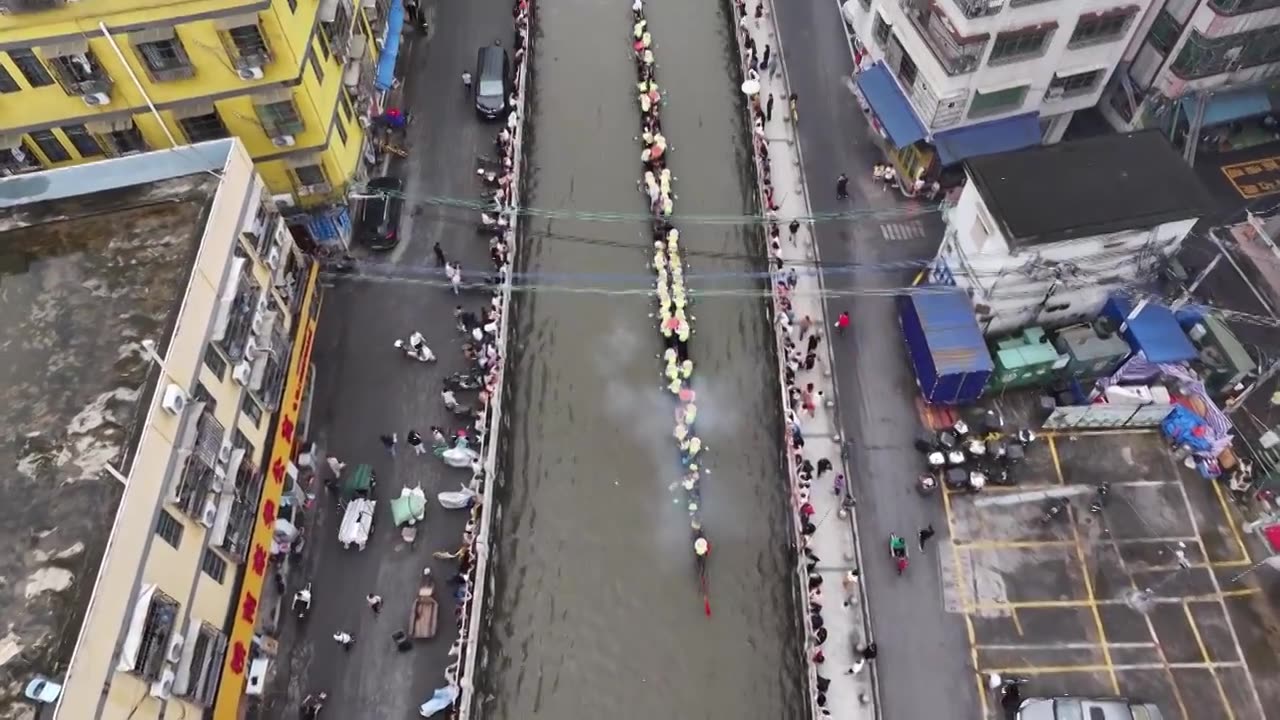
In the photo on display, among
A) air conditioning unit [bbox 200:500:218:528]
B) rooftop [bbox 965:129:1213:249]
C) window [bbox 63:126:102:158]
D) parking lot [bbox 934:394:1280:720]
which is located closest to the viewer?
air conditioning unit [bbox 200:500:218:528]

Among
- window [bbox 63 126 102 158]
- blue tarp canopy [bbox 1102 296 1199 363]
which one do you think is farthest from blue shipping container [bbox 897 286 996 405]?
window [bbox 63 126 102 158]

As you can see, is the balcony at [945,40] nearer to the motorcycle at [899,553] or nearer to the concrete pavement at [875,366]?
the concrete pavement at [875,366]

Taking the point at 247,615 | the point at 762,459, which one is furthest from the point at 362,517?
the point at 762,459

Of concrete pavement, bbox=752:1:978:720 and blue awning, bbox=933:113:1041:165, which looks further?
blue awning, bbox=933:113:1041:165

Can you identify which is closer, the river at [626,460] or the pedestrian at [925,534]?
the river at [626,460]

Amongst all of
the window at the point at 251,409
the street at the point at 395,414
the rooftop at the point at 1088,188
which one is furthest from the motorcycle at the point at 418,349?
the rooftop at the point at 1088,188

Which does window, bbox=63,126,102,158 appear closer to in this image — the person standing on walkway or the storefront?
the storefront
